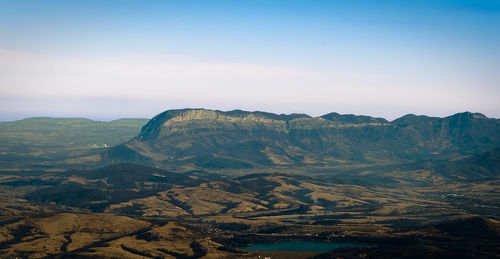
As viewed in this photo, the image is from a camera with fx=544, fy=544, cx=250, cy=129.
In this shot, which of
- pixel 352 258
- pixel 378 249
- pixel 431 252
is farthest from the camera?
pixel 378 249

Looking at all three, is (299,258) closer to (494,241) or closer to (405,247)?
(405,247)

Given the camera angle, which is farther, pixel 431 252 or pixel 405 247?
pixel 405 247

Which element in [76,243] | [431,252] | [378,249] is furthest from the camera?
[76,243]

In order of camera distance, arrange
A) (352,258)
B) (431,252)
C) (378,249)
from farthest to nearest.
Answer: (378,249) < (352,258) < (431,252)

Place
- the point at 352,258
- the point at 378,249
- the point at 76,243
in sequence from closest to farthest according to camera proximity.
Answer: the point at 352,258 → the point at 378,249 → the point at 76,243

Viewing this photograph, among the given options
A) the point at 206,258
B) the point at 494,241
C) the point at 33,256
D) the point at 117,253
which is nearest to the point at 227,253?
the point at 206,258

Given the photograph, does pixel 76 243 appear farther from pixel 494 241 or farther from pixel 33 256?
pixel 494 241

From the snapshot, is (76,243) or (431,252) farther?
(76,243)

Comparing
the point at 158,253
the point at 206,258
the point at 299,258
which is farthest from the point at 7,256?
the point at 299,258
